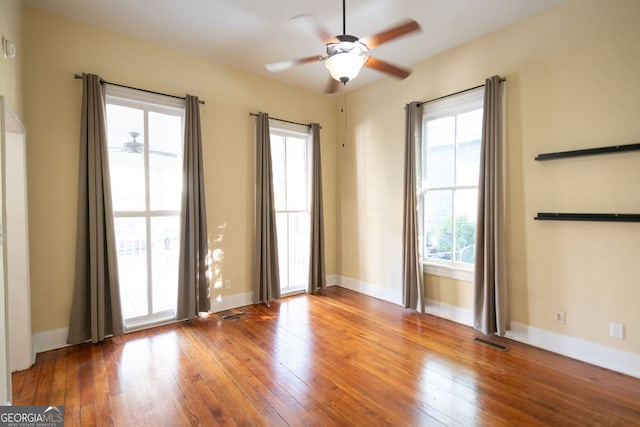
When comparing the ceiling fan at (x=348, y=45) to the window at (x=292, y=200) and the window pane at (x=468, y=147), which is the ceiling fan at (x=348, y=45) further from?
the window at (x=292, y=200)

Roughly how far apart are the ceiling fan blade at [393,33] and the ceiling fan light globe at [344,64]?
11cm

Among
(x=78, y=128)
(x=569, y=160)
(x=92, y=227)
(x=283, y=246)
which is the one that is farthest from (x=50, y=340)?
(x=569, y=160)

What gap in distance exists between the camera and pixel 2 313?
190 centimetres

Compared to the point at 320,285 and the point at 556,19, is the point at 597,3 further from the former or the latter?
the point at 320,285

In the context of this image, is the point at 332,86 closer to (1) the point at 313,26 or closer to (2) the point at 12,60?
(1) the point at 313,26

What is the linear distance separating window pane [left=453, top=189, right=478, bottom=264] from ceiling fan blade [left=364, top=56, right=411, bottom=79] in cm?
171

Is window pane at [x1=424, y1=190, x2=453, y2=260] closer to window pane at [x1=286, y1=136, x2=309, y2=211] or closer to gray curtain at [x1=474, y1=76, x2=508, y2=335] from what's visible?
gray curtain at [x1=474, y1=76, x2=508, y2=335]

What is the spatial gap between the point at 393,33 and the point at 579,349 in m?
3.14

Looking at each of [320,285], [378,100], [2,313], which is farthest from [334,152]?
[2,313]

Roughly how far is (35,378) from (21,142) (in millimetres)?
1959

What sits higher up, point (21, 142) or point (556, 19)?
point (556, 19)

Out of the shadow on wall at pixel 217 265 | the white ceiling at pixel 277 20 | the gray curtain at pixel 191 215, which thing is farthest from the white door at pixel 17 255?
the shadow on wall at pixel 217 265

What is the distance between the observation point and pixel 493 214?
320cm

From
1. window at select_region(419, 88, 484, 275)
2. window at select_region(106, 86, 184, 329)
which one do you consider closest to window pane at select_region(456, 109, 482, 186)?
window at select_region(419, 88, 484, 275)
